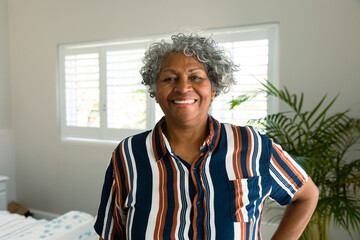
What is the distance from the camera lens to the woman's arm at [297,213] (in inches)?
43.8

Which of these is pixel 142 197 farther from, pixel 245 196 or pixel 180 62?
pixel 180 62

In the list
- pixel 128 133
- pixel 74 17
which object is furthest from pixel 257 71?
pixel 74 17

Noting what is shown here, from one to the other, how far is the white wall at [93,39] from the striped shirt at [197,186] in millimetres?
1475

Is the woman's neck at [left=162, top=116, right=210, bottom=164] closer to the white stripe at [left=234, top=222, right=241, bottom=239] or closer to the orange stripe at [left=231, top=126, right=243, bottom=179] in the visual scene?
the orange stripe at [left=231, top=126, right=243, bottom=179]

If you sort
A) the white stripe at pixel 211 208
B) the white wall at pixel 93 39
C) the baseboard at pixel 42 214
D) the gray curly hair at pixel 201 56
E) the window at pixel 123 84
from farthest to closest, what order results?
the baseboard at pixel 42 214 → the window at pixel 123 84 → the white wall at pixel 93 39 → the gray curly hair at pixel 201 56 → the white stripe at pixel 211 208

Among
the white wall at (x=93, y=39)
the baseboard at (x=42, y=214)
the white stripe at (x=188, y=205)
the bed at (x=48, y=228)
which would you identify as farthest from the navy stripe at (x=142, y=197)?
the baseboard at (x=42, y=214)

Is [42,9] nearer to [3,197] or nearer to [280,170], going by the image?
[3,197]

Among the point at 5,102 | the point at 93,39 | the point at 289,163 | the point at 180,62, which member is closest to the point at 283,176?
the point at 289,163

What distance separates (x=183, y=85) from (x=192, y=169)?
9.7 inches

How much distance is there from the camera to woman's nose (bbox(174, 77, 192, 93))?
0.97m

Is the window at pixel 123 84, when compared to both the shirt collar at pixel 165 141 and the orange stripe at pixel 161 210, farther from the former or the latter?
the orange stripe at pixel 161 210

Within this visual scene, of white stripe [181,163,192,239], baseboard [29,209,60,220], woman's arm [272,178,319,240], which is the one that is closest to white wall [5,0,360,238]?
baseboard [29,209,60,220]

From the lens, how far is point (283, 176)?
102cm

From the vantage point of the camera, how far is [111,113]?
10.7ft
